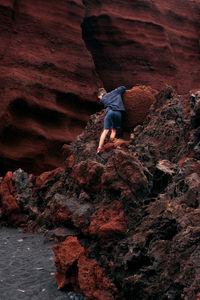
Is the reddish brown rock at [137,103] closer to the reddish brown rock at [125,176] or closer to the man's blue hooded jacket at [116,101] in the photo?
the man's blue hooded jacket at [116,101]

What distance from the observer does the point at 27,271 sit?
125 inches

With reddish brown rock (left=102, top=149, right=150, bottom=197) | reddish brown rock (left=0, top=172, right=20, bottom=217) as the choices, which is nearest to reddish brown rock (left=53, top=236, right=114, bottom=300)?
reddish brown rock (left=102, top=149, right=150, bottom=197)

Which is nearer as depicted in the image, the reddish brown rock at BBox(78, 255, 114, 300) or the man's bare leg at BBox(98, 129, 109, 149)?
the reddish brown rock at BBox(78, 255, 114, 300)

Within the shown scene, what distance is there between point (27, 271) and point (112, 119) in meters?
3.33

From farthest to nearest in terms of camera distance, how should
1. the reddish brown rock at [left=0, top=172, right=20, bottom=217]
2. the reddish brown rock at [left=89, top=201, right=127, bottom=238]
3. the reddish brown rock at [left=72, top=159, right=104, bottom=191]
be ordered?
the reddish brown rock at [left=0, top=172, right=20, bottom=217] < the reddish brown rock at [left=72, top=159, right=104, bottom=191] < the reddish brown rock at [left=89, top=201, right=127, bottom=238]

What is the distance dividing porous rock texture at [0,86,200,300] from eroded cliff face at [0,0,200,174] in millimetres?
5743

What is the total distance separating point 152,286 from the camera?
7.10ft

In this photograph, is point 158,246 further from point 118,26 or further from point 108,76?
point 118,26

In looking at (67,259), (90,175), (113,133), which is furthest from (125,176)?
(113,133)

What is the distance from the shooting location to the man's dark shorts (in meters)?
5.68

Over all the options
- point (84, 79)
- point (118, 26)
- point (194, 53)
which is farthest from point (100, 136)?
point (194, 53)

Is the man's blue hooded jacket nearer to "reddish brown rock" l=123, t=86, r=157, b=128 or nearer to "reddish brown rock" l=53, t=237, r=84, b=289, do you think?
"reddish brown rock" l=123, t=86, r=157, b=128

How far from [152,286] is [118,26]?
12175 millimetres

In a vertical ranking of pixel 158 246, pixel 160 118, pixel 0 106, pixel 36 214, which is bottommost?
pixel 36 214
